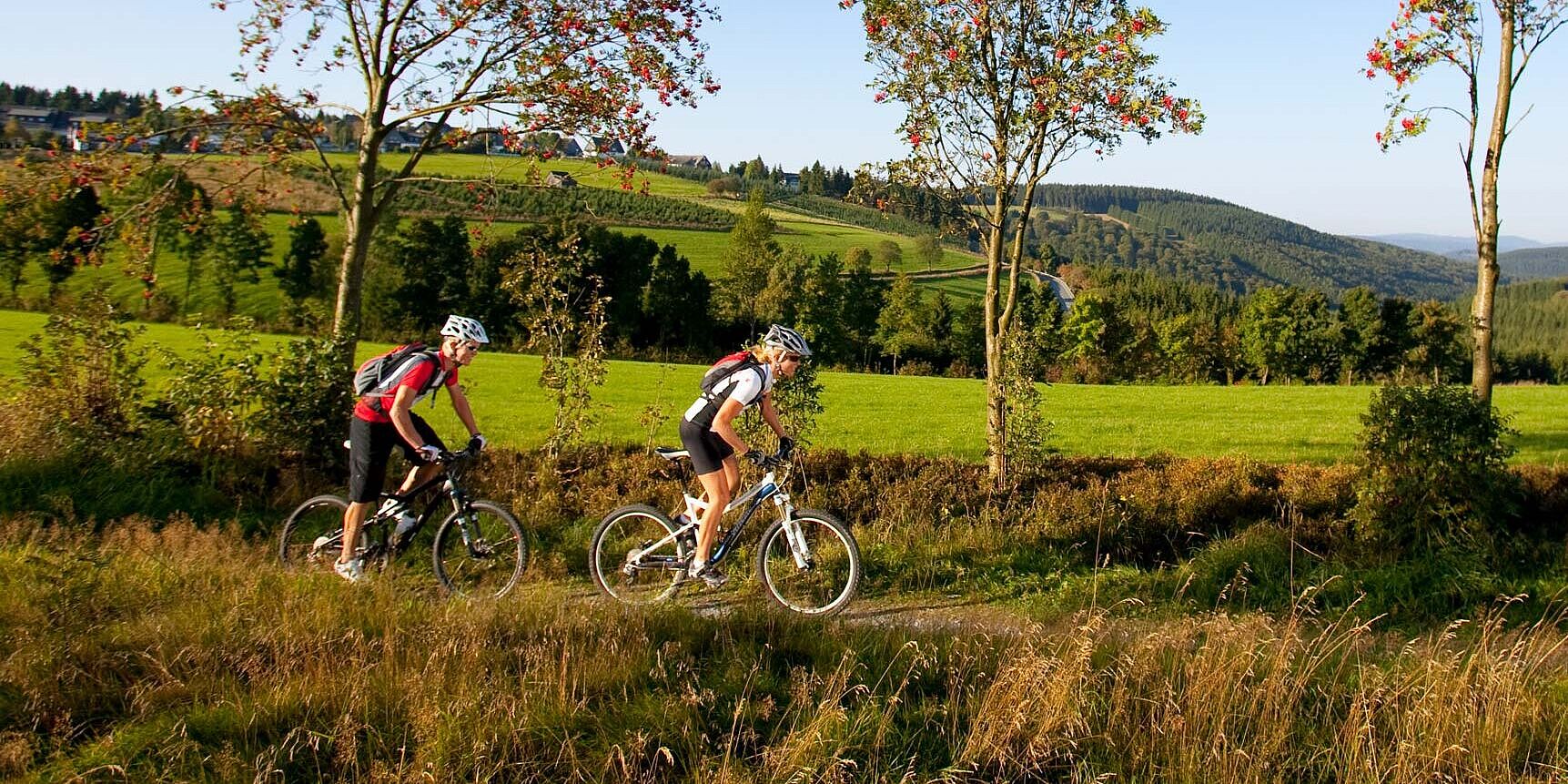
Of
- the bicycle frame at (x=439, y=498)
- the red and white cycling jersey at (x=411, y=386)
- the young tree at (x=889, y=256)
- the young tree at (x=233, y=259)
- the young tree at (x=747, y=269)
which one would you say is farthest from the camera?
the young tree at (x=889, y=256)

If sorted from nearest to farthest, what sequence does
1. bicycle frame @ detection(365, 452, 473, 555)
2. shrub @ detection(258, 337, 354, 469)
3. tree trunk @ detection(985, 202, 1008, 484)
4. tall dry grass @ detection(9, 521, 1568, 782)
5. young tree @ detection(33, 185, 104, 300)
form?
tall dry grass @ detection(9, 521, 1568, 782)
bicycle frame @ detection(365, 452, 473, 555)
young tree @ detection(33, 185, 104, 300)
shrub @ detection(258, 337, 354, 469)
tree trunk @ detection(985, 202, 1008, 484)

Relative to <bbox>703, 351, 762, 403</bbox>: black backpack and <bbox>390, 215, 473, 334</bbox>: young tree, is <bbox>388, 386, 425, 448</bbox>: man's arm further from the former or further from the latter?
<bbox>390, 215, 473, 334</bbox>: young tree

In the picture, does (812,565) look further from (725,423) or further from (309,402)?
(309,402)

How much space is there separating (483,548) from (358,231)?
531 cm

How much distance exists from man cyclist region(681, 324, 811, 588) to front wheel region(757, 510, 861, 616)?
0.43m

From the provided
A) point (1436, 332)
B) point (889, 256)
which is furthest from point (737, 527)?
point (889, 256)

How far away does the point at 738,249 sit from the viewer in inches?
3349

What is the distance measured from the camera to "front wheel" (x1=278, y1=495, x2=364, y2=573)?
7.68 m

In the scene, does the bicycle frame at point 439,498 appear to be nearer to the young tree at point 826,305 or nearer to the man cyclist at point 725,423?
the man cyclist at point 725,423

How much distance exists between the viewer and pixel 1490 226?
11148mm

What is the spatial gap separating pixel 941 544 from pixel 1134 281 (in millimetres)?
Result: 141850

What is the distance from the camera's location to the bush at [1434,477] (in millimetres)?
9477

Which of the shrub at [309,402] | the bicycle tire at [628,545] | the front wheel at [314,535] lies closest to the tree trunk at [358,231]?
the shrub at [309,402]

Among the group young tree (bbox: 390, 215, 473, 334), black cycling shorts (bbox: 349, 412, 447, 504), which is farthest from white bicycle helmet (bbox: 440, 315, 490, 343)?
young tree (bbox: 390, 215, 473, 334)
